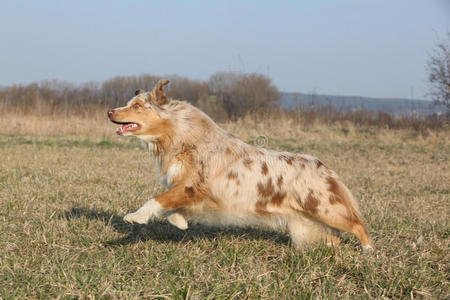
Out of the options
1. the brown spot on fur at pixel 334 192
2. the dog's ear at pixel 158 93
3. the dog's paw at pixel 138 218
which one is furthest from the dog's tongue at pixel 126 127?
the brown spot on fur at pixel 334 192

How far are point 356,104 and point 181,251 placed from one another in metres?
22.1

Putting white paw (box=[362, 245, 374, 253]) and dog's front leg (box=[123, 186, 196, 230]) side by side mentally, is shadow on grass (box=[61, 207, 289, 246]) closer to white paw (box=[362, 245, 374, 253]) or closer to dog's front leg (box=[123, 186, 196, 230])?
dog's front leg (box=[123, 186, 196, 230])

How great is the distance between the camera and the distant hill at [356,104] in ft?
70.5

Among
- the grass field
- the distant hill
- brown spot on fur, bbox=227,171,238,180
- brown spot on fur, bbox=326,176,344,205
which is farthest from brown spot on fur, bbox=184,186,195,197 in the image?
the distant hill

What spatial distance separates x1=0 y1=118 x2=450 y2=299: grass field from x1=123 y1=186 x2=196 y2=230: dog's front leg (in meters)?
0.32

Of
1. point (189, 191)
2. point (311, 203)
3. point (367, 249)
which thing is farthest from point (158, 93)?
point (367, 249)

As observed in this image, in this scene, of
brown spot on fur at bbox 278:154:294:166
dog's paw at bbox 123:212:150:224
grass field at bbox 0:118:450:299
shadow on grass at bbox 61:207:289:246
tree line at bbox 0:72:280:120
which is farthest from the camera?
tree line at bbox 0:72:280:120

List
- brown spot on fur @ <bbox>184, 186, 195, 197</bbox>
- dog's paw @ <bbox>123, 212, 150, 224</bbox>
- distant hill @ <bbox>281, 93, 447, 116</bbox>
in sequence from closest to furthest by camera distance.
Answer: dog's paw @ <bbox>123, 212, 150, 224</bbox>, brown spot on fur @ <bbox>184, 186, 195, 197</bbox>, distant hill @ <bbox>281, 93, 447, 116</bbox>

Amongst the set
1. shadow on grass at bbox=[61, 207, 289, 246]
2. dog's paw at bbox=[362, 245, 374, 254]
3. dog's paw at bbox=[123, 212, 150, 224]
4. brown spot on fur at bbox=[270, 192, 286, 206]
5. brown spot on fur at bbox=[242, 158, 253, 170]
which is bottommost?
shadow on grass at bbox=[61, 207, 289, 246]

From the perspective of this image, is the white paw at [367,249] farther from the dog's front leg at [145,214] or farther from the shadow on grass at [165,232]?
the dog's front leg at [145,214]

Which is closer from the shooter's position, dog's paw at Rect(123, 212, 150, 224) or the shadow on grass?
dog's paw at Rect(123, 212, 150, 224)

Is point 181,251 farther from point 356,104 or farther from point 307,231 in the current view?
point 356,104

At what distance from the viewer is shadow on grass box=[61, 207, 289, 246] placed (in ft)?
15.7

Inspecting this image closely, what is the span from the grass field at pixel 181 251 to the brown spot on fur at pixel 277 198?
0.49m
